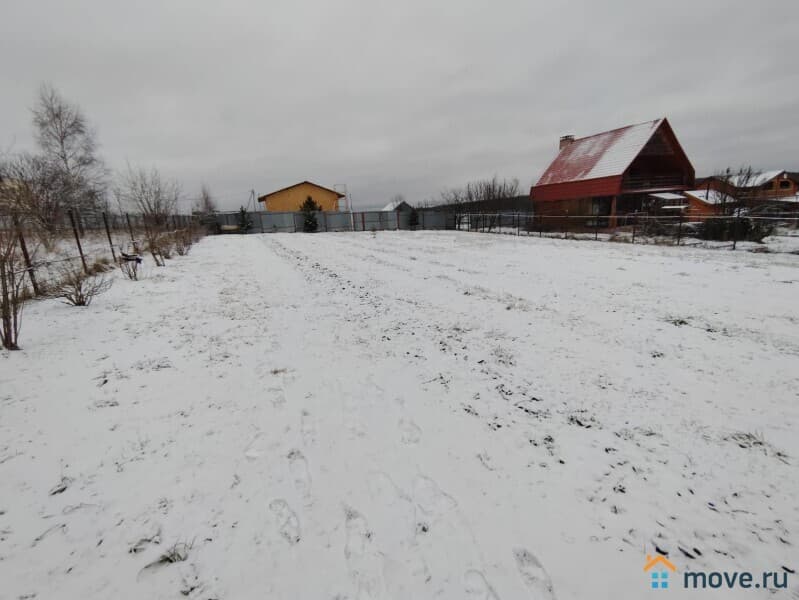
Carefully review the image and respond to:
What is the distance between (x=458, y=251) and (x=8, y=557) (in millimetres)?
12821

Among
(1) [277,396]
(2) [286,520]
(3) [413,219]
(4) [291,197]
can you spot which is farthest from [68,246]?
(4) [291,197]

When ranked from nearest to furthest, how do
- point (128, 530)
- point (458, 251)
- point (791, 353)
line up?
point (128, 530), point (791, 353), point (458, 251)

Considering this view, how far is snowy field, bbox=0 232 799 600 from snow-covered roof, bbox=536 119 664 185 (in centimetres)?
2273

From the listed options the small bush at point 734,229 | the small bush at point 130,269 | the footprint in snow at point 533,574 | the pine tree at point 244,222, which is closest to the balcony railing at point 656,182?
the small bush at point 734,229

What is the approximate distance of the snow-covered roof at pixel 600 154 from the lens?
22562mm

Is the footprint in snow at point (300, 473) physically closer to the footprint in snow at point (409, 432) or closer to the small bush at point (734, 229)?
the footprint in snow at point (409, 432)

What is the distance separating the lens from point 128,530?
6.29 ft

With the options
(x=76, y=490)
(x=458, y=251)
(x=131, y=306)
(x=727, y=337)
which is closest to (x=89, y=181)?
(x=131, y=306)

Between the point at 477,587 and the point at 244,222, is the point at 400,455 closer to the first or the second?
the point at 477,587

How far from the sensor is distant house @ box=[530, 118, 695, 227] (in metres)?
22.7

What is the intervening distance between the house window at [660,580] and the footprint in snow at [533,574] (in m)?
0.53

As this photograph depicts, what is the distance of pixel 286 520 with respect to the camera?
1968 mm

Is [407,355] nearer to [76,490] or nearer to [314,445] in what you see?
[314,445]

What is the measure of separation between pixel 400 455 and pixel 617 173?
2671 centimetres
